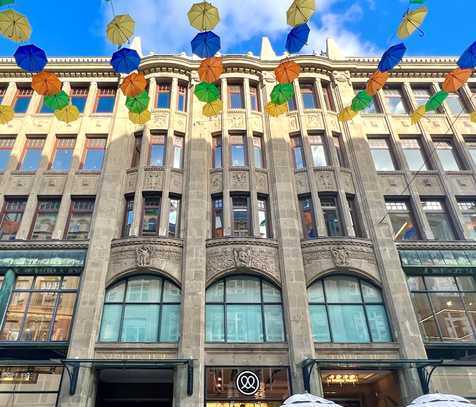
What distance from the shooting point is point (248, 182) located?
18891 mm

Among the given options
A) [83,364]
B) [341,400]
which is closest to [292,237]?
[341,400]

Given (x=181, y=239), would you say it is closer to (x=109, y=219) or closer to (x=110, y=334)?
(x=109, y=219)

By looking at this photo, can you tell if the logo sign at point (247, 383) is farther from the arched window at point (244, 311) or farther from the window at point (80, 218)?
the window at point (80, 218)

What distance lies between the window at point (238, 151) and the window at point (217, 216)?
2.23 meters

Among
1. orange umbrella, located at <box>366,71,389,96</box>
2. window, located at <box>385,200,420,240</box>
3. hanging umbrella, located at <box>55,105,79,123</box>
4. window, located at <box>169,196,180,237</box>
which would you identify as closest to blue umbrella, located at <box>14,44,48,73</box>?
hanging umbrella, located at <box>55,105,79,123</box>

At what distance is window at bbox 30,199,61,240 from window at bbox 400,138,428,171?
18.9 m

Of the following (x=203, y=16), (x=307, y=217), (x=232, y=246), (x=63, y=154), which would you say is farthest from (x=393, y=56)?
(x=63, y=154)

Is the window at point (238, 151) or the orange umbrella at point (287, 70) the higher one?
the window at point (238, 151)

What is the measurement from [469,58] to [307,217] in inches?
361

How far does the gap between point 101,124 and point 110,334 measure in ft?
38.8

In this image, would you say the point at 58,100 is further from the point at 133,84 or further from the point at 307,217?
the point at 307,217

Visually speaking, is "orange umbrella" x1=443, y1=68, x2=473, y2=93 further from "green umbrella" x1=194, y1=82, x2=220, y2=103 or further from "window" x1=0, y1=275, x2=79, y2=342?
"window" x1=0, y1=275, x2=79, y2=342

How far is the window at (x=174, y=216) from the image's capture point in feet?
58.1

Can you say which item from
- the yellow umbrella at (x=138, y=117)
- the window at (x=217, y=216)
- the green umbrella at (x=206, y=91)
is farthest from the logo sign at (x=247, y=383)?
the yellow umbrella at (x=138, y=117)
